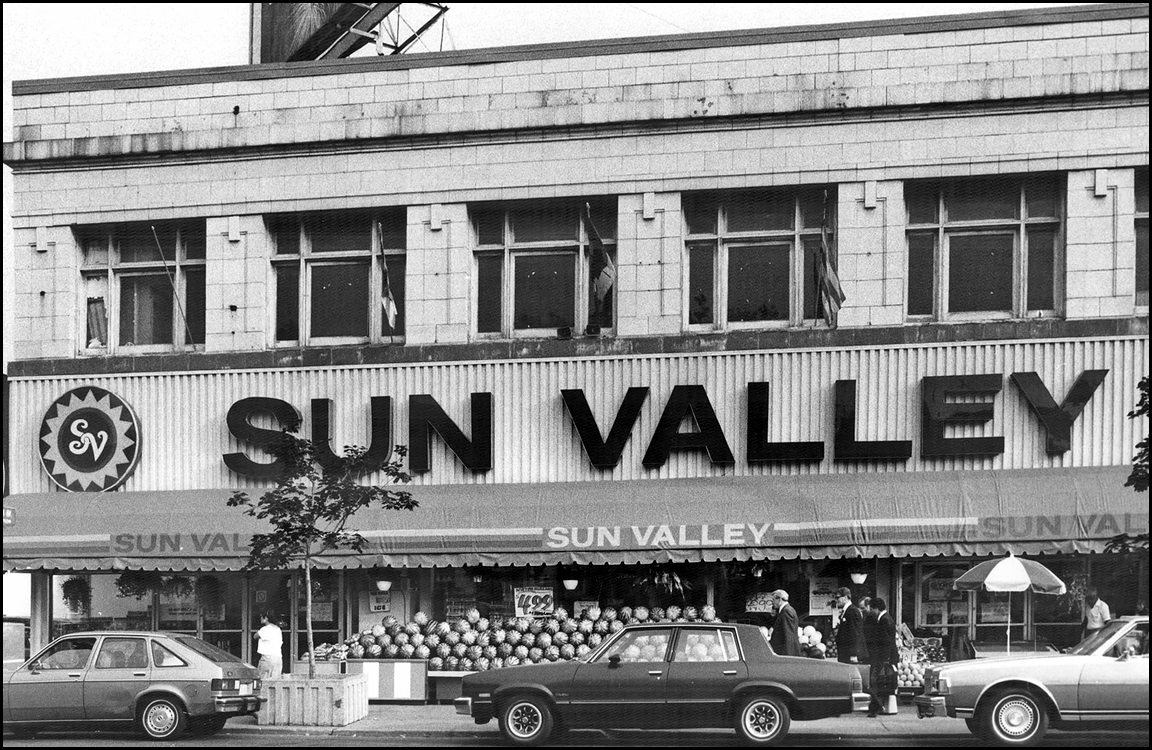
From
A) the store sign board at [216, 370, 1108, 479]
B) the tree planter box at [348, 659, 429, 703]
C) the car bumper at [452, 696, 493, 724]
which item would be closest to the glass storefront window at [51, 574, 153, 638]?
the store sign board at [216, 370, 1108, 479]

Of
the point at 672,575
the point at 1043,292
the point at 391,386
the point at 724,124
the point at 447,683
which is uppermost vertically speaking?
the point at 724,124

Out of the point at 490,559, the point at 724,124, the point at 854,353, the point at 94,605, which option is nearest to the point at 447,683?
the point at 490,559

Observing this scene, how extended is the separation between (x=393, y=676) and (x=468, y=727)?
3.46 metres

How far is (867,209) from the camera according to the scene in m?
21.8

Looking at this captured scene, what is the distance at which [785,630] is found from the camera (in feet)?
64.4

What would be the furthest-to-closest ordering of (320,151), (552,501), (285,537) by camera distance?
(320,151) → (552,501) → (285,537)

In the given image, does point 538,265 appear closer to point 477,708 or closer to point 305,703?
point 305,703

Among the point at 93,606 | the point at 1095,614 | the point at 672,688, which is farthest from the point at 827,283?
the point at 93,606

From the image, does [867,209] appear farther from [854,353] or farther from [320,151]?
[320,151]

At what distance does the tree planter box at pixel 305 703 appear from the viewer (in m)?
18.5

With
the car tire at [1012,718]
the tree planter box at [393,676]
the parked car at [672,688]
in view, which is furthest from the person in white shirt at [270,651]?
the car tire at [1012,718]

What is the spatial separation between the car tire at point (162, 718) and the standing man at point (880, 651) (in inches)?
360

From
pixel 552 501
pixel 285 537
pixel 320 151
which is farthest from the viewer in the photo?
pixel 320 151

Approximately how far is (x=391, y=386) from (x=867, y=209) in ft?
27.1
